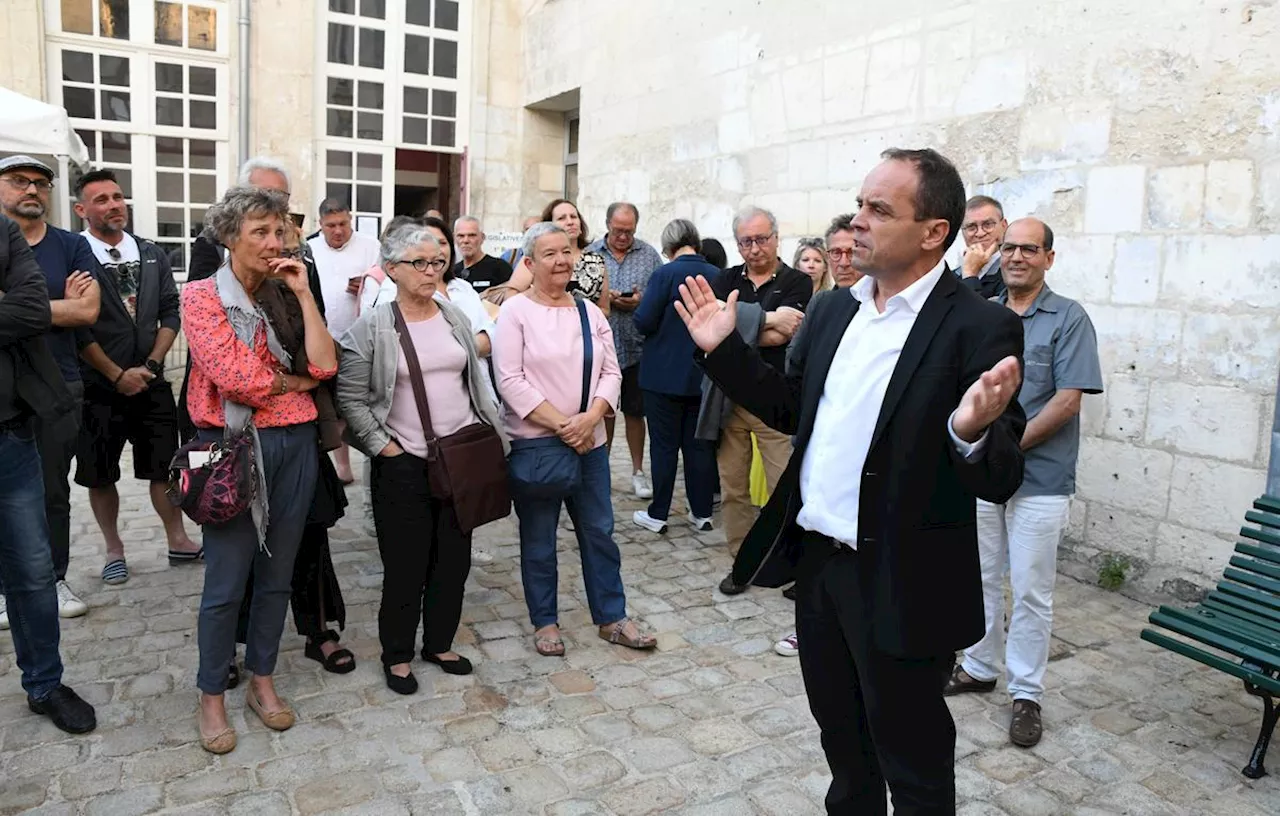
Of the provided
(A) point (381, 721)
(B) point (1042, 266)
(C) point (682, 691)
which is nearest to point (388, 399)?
(A) point (381, 721)

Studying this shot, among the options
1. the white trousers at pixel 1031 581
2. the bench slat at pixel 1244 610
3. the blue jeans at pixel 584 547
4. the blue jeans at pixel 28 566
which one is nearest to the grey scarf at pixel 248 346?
the blue jeans at pixel 28 566

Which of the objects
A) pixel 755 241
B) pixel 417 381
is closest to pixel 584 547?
pixel 417 381

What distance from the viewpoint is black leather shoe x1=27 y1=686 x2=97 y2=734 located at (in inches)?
135

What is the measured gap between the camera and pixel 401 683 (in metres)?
3.88

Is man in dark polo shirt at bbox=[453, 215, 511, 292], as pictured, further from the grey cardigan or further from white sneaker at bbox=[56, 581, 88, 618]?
white sneaker at bbox=[56, 581, 88, 618]

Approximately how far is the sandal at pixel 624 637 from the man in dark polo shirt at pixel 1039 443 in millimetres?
1390

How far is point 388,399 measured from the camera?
3.82 metres

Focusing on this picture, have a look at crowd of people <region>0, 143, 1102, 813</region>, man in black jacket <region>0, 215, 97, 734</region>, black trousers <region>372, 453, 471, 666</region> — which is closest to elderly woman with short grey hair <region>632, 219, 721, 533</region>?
crowd of people <region>0, 143, 1102, 813</region>

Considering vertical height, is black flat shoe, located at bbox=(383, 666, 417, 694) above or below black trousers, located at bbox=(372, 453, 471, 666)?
below

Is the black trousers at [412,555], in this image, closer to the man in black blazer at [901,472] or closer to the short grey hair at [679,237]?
the man in black blazer at [901,472]

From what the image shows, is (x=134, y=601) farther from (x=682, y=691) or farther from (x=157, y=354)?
(x=682, y=691)

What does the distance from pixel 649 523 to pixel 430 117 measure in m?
9.04

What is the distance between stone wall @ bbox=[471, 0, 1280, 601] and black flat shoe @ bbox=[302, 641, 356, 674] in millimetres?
4273

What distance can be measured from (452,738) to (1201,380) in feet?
14.2
